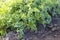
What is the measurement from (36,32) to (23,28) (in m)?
0.46

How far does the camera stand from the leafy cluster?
3.37 m

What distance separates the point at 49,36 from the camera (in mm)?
3818

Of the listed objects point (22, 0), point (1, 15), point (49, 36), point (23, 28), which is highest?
point (22, 0)

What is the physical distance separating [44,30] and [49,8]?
50cm

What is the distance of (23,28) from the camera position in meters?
3.40

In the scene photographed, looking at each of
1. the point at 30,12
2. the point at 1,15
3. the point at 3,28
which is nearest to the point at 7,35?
the point at 3,28

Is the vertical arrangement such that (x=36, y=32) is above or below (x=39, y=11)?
below

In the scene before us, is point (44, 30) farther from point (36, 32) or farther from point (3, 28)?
point (3, 28)

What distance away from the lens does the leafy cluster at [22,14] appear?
11.1 feet

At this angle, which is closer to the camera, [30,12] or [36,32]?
[30,12]

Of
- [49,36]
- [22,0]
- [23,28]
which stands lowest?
[49,36]

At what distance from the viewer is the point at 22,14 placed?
340cm

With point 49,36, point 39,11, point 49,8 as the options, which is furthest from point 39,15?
point 49,36

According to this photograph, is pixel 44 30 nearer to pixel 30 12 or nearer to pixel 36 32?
pixel 36 32
